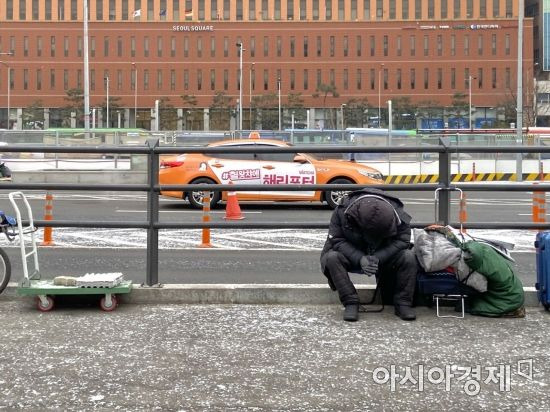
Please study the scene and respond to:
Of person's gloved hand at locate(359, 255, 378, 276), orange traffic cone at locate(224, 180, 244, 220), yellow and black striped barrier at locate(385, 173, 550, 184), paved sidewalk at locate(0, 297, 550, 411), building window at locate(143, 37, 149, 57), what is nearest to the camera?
paved sidewalk at locate(0, 297, 550, 411)

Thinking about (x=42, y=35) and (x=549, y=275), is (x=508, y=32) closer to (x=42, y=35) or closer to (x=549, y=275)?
(x=42, y=35)

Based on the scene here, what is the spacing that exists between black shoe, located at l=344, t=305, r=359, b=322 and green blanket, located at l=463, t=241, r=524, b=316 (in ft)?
3.17

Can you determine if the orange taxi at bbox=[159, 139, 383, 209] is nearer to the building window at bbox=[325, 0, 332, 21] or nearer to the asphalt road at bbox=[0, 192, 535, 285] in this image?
the asphalt road at bbox=[0, 192, 535, 285]

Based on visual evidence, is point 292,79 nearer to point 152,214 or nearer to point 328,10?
point 328,10

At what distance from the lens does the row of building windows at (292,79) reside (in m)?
91.9

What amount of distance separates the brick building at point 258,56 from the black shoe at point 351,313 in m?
85.2

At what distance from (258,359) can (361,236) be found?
57.7 inches

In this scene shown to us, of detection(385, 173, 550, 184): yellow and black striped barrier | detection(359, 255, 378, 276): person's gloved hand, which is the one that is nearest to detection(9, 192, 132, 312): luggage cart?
detection(359, 255, 378, 276): person's gloved hand

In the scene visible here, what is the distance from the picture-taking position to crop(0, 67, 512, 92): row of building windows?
9188cm

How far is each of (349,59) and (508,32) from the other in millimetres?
20090

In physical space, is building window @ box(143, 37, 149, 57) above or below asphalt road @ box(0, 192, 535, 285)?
above

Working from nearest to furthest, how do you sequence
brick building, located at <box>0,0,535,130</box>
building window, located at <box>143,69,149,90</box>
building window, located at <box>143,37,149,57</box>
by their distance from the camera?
brick building, located at <box>0,0,535,130</box> < building window, located at <box>143,37,149,57</box> < building window, located at <box>143,69,149,90</box>

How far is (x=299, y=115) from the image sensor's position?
90125 millimetres

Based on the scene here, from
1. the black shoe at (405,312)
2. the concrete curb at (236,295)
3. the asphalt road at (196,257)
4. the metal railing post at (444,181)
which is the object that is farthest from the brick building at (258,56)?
the black shoe at (405,312)
